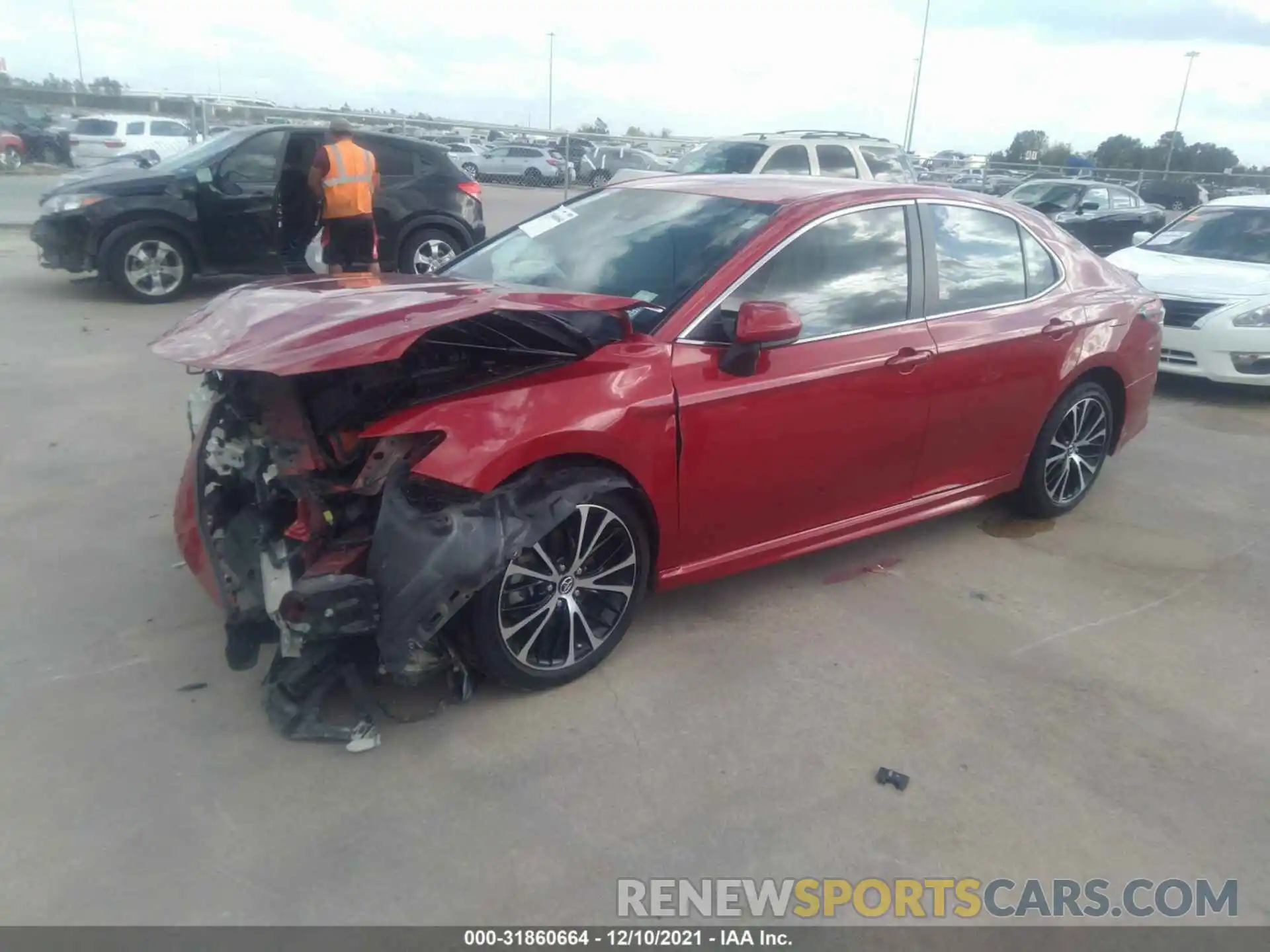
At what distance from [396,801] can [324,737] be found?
1.28 feet

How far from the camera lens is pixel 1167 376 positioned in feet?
29.0

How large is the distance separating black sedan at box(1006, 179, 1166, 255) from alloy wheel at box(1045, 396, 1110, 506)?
12093 mm

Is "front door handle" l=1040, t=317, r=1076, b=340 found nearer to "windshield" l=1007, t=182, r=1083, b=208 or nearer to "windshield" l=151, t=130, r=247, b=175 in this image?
"windshield" l=151, t=130, r=247, b=175

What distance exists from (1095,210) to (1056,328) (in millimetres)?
14267

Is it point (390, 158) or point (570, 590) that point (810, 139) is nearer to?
point (390, 158)

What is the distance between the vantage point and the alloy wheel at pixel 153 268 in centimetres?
978

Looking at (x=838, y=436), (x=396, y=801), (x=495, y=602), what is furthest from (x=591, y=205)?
(x=396, y=801)

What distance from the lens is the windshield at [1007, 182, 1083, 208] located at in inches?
687

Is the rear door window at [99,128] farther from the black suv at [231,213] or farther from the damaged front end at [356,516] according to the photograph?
the damaged front end at [356,516]

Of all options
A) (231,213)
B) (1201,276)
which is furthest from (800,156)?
(231,213)

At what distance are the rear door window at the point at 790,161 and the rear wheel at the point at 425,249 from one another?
4224 mm

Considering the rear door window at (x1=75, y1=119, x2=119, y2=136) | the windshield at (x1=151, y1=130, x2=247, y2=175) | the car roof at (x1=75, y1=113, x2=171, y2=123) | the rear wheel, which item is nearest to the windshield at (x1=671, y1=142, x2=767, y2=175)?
the rear wheel

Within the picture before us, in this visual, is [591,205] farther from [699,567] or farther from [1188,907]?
[1188,907]

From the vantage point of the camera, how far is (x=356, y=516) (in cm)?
331
